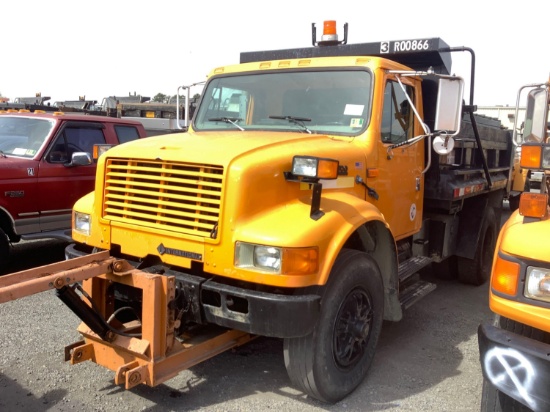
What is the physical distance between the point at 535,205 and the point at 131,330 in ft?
8.46

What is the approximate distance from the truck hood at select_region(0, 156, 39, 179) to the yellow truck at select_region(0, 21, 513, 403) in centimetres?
239

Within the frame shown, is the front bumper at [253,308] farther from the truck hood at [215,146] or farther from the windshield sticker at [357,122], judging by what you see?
the windshield sticker at [357,122]

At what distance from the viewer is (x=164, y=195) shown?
10.9 ft

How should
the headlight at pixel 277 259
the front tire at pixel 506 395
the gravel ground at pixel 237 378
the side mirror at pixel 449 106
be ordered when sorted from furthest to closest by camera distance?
the side mirror at pixel 449 106 < the gravel ground at pixel 237 378 < the headlight at pixel 277 259 < the front tire at pixel 506 395

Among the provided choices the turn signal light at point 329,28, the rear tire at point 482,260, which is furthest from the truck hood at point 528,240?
the rear tire at point 482,260

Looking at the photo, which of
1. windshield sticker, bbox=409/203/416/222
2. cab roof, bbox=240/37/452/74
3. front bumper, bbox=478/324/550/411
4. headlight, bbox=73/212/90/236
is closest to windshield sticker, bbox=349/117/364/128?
windshield sticker, bbox=409/203/416/222

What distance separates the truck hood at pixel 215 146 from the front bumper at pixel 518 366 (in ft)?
5.47

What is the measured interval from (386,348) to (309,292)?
1.66 meters

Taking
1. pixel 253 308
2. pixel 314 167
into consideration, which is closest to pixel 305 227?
pixel 314 167

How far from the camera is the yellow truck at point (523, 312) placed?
2338mm

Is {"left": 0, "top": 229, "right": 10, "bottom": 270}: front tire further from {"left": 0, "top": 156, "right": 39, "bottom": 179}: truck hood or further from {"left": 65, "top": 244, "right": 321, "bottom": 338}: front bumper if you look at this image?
{"left": 65, "top": 244, "right": 321, "bottom": 338}: front bumper

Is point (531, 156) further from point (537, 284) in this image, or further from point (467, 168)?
point (467, 168)

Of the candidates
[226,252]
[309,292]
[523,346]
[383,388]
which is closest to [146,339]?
[226,252]

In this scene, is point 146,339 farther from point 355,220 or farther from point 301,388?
point 355,220
